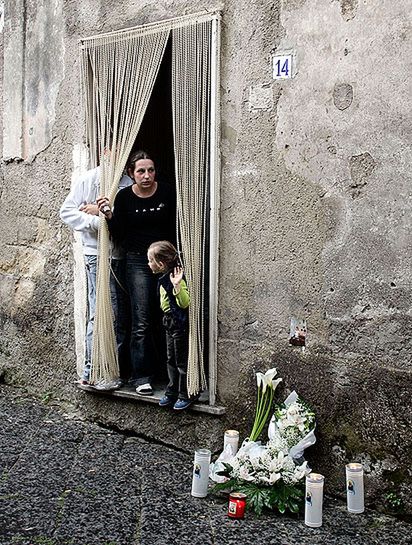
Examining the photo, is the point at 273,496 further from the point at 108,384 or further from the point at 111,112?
the point at 111,112

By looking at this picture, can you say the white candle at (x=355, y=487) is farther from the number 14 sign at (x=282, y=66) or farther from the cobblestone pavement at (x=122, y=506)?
the number 14 sign at (x=282, y=66)

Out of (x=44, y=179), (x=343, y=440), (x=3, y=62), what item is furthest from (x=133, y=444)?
(x=3, y=62)

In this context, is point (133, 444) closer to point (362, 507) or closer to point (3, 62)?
point (362, 507)

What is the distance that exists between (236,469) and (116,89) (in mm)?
2842

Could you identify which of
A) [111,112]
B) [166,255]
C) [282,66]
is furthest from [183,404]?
[282,66]

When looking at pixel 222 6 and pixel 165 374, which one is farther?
pixel 165 374

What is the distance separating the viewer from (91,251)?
6297 millimetres

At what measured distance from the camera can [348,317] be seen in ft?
16.3

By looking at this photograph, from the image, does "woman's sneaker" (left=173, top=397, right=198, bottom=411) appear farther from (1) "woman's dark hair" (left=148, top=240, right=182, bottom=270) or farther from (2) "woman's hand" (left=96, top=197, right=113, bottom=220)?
(2) "woman's hand" (left=96, top=197, right=113, bottom=220)

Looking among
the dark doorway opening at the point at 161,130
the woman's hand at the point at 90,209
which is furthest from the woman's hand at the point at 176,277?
the dark doorway opening at the point at 161,130

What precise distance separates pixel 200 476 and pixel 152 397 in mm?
1171

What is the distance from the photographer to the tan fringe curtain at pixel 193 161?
5594mm

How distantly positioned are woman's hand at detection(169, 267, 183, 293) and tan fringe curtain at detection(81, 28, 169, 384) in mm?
604

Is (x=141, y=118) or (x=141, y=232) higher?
(x=141, y=118)
